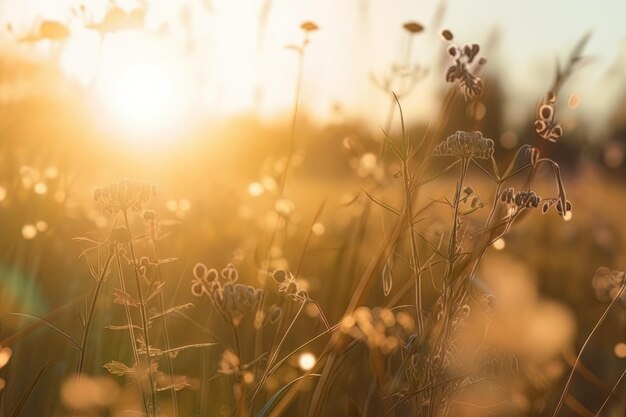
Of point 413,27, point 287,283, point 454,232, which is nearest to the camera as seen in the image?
point 287,283

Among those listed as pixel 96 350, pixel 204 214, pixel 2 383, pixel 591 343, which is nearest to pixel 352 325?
pixel 96 350

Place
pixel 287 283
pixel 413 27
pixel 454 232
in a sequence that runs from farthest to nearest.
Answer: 1. pixel 413 27
2. pixel 454 232
3. pixel 287 283

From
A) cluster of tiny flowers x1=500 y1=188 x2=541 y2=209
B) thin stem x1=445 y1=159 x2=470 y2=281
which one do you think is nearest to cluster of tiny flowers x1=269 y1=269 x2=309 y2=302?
thin stem x1=445 y1=159 x2=470 y2=281

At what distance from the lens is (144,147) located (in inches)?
157

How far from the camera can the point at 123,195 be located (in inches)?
60.5

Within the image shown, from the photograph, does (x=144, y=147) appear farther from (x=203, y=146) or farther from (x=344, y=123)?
(x=344, y=123)

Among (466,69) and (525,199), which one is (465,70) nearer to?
(466,69)

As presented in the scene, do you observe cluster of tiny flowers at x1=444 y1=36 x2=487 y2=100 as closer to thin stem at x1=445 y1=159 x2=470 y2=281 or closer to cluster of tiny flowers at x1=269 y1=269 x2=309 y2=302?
thin stem at x1=445 y1=159 x2=470 y2=281

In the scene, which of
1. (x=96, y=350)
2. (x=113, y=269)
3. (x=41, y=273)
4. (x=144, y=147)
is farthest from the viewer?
(x=144, y=147)

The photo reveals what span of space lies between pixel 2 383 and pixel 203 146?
1.87 meters

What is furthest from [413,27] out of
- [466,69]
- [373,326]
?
[373,326]

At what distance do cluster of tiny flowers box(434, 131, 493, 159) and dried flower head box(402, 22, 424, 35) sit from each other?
123 centimetres

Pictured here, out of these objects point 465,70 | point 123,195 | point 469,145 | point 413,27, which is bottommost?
point 123,195

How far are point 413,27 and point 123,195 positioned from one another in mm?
1466
